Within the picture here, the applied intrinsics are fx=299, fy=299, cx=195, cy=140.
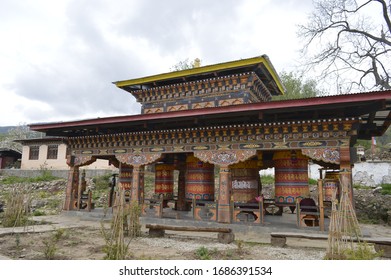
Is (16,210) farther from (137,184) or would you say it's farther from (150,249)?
(150,249)

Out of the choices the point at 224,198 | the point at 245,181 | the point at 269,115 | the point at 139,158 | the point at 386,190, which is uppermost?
the point at 269,115

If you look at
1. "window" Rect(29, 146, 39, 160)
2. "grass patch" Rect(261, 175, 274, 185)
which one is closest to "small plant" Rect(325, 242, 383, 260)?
"grass patch" Rect(261, 175, 274, 185)

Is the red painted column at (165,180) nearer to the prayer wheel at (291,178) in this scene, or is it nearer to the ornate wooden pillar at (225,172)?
the ornate wooden pillar at (225,172)

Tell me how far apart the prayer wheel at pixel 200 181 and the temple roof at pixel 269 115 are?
190 centimetres

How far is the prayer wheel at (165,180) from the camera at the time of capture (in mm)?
13180

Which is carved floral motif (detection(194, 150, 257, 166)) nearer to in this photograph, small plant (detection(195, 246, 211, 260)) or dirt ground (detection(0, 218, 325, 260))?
dirt ground (detection(0, 218, 325, 260))

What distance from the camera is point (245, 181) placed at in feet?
34.6

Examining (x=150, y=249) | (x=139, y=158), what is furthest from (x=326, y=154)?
(x=139, y=158)

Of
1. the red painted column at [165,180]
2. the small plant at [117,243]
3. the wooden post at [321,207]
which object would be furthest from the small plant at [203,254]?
the red painted column at [165,180]

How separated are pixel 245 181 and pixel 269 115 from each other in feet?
8.91

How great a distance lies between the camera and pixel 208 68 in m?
11.8
